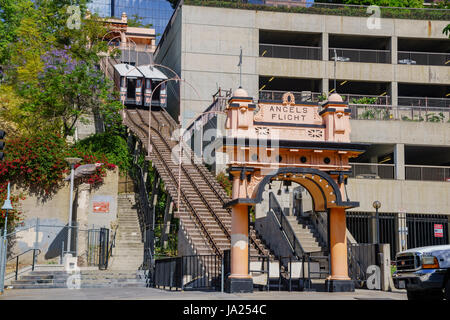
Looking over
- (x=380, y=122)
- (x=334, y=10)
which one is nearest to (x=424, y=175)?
(x=380, y=122)

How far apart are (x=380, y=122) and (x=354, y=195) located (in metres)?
5.19

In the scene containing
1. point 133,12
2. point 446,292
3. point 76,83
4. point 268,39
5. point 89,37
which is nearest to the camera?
point 446,292

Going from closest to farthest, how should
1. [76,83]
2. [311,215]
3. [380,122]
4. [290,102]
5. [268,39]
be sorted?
[290,102], [311,215], [76,83], [380,122], [268,39]

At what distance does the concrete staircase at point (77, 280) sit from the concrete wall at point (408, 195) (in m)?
18.9

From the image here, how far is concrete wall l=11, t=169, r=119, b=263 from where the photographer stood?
28.5 m

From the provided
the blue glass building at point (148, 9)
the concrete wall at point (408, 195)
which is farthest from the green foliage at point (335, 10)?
the blue glass building at point (148, 9)

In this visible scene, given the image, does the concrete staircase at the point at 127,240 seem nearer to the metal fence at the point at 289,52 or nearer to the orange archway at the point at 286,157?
the orange archway at the point at 286,157

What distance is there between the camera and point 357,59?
148 feet

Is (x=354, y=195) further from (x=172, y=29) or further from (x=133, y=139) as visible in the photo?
(x=172, y=29)

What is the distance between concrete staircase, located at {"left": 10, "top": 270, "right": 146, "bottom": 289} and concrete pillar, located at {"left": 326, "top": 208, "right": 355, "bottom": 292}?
761 centimetres

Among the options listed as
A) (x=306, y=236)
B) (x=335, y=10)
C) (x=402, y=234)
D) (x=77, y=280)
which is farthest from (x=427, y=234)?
(x=77, y=280)

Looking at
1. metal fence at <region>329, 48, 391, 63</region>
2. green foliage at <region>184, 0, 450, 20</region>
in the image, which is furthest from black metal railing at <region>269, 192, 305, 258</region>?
metal fence at <region>329, 48, 391, 63</region>

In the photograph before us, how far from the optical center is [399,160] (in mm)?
39062

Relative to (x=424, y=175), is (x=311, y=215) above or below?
below
